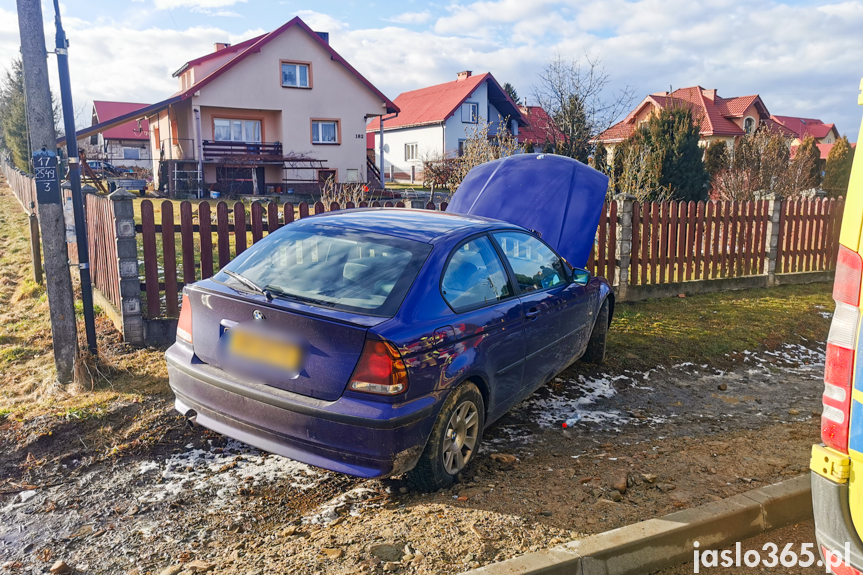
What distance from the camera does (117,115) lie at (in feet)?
189

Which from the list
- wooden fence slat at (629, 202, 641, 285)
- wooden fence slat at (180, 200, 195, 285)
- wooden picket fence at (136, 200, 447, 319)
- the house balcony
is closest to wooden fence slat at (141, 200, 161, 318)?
wooden picket fence at (136, 200, 447, 319)

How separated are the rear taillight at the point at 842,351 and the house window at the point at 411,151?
1800 inches

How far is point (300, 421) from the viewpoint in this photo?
3.39 metres

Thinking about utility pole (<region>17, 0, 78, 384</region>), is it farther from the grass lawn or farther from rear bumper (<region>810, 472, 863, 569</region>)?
rear bumper (<region>810, 472, 863, 569</region>)

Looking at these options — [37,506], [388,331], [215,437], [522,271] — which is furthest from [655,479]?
[37,506]

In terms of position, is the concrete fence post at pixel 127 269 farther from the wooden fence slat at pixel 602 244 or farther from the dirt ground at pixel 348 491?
the wooden fence slat at pixel 602 244

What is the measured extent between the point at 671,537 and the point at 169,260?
5.42m

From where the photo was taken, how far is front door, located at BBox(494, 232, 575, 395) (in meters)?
4.61

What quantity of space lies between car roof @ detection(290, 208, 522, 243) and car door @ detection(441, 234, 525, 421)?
174mm

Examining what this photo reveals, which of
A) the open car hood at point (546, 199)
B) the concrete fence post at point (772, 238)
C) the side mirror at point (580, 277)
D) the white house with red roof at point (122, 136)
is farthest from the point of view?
the white house with red roof at point (122, 136)

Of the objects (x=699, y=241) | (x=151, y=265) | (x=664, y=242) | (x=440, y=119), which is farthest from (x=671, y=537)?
(x=440, y=119)

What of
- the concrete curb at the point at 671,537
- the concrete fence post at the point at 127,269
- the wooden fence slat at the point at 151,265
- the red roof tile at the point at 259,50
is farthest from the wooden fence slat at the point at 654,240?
the red roof tile at the point at 259,50

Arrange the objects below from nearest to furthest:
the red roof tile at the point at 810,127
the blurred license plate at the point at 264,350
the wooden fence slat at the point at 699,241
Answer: the blurred license plate at the point at 264,350, the wooden fence slat at the point at 699,241, the red roof tile at the point at 810,127

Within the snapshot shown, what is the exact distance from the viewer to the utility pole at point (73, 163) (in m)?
5.57
